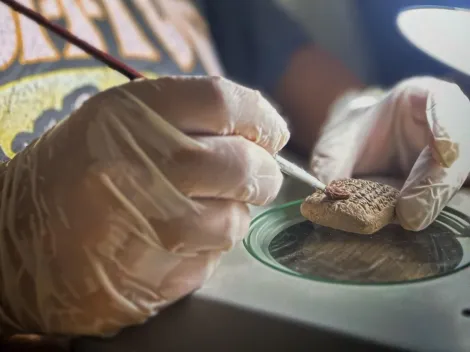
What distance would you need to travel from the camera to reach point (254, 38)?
1.17m

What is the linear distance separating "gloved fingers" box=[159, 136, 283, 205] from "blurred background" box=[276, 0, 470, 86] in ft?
1.46

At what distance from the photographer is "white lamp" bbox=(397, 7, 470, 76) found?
647 millimetres

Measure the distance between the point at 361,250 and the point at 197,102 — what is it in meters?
0.25

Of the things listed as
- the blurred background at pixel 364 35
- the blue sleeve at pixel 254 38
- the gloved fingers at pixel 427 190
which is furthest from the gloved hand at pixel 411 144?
the blue sleeve at pixel 254 38

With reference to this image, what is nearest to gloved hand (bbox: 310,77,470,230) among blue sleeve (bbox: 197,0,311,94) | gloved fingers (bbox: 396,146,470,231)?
gloved fingers (bbox: 396,146,470,231)

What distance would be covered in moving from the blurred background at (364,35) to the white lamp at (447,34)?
230 mm

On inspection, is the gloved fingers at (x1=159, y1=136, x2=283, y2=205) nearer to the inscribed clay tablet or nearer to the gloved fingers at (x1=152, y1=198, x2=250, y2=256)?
the gloved fingers at (x1=152, y1=198, x2=250, y2=256)

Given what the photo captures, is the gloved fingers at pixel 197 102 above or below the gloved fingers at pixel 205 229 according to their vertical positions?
above

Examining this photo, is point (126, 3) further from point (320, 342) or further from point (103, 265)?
point (320, 342)

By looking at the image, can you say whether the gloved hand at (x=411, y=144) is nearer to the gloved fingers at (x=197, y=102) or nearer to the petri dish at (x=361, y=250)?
the petri dish at (x=361, y=250)

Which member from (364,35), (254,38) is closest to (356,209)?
(364,35)

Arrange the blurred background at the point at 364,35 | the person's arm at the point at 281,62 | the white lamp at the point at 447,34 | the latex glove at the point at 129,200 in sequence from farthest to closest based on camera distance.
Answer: the person's arm at the point at 281,62 < the blurred background at the point at 364,35 < the white lamp at the point at 447,34 < the latex glove at the point at 129,200

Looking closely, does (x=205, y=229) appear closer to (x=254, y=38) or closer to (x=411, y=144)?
(x=411, y=144)

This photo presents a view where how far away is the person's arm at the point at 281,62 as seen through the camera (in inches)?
44.5
